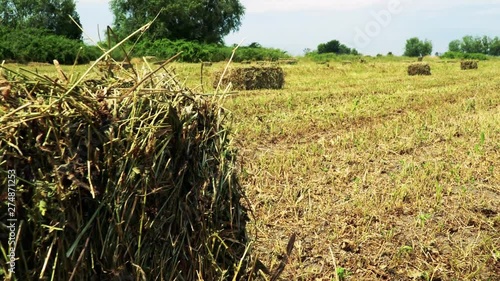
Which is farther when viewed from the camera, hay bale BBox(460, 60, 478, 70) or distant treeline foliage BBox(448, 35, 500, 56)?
distant treeline foliage BBox(448, 35, 500, 56)

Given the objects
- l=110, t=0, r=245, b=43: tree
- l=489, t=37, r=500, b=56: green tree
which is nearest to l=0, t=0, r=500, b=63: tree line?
l=110, t=0, r=245, b=43: tree

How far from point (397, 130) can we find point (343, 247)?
16.5 feet

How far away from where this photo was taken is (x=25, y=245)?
2.53 m

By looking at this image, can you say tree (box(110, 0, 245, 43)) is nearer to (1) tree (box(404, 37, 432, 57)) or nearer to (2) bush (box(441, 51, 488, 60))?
(2) bush (box(441, 51, 488, 60))

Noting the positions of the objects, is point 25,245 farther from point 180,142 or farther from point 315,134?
point 315,134

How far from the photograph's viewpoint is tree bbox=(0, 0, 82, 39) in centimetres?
5200

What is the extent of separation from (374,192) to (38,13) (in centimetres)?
5356

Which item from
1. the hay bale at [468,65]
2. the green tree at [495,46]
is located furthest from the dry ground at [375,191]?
the green tree at [495,46]

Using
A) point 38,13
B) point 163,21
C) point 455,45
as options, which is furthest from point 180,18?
point 455,45

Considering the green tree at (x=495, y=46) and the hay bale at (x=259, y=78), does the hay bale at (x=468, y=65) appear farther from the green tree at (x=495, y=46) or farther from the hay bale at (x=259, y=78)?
the green tree at (x=495, y=46)

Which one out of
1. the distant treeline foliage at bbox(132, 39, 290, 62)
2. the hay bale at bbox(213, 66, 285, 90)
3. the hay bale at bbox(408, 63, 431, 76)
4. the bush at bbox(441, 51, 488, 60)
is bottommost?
the bush at bbox(441, 51, 488, 60)

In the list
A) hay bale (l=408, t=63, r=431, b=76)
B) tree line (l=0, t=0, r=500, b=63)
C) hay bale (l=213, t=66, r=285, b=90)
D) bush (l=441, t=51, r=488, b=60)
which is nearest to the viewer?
hay bale (l=213, t=66, r=285, b=90)

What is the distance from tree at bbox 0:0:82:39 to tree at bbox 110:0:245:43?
4.78 meters

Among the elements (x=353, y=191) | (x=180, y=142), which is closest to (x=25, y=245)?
(x=180, y=142)
